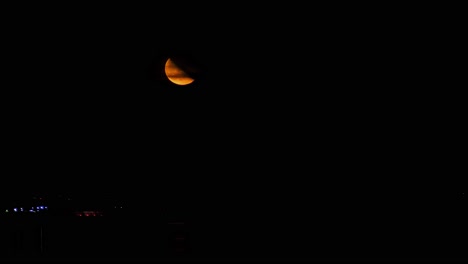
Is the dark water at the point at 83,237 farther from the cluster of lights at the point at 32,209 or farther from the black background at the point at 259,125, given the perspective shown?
the black background at the point at 259,125

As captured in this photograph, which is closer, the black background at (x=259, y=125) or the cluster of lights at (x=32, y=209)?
the black background at (x=259, y=125)

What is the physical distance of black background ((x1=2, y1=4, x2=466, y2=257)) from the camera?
2439mm

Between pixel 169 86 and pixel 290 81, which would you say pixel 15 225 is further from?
pixel 290 81

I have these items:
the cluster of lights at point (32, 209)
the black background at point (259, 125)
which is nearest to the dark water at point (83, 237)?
the cluster of lights at point (32, 209)

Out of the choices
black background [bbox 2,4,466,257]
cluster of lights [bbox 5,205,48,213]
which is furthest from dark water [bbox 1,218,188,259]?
black background [bbox 2,4,466,257]

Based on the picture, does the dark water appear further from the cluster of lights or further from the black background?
the black background

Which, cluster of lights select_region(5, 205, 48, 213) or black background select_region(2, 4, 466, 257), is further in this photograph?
cluster of lights select_region(5, 205, 48, 213)

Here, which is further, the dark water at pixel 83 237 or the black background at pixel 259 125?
the dark water at pixel 83 237

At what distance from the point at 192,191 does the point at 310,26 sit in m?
1.06

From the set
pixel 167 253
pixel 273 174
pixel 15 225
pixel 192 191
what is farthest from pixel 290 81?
pixel 15 225

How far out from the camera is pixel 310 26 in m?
Result: 2.40

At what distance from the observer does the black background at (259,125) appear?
8.00ft

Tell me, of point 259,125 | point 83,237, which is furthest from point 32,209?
point 259,125

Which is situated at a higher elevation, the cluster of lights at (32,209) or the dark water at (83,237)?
the cluster of lights at (32,209)
